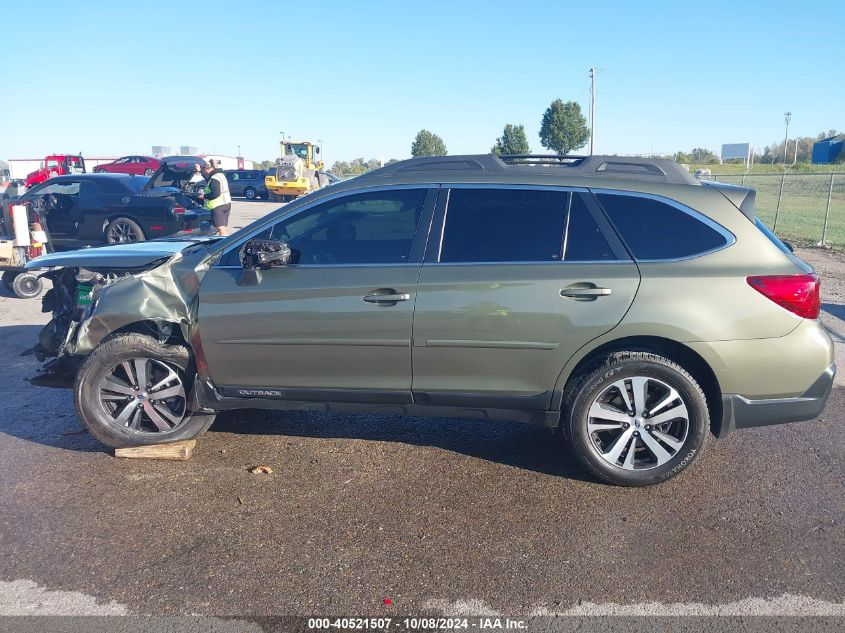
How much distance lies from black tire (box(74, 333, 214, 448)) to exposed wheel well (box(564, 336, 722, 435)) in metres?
2.41

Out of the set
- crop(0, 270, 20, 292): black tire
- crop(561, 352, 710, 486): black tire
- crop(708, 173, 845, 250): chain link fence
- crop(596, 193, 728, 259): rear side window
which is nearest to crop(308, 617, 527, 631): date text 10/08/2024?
crop(561, 352, 710, 486): black tire

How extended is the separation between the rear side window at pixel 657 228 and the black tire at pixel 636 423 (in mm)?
612

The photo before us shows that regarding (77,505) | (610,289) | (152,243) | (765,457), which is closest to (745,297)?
(610,289)

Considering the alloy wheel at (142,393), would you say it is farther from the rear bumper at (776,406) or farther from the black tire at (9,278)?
the black tire at (9,278)

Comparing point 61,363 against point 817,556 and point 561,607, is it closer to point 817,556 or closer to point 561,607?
Result: point 561,607

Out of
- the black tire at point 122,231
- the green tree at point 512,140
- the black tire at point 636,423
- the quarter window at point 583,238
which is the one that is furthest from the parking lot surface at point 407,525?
the green tree at point 512,140

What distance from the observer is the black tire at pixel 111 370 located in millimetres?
4418

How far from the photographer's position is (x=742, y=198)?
4.06 meters

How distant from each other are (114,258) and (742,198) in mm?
4154

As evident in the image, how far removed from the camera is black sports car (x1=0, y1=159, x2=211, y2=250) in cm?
1203

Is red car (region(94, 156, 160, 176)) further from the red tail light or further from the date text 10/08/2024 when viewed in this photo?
the date text 10/08/2024

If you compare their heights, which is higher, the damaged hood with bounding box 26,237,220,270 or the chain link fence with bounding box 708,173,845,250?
the damaged hood with bounding box 26,237,220,270

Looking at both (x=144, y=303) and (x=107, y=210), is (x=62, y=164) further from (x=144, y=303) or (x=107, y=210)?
(x=144, y=303)

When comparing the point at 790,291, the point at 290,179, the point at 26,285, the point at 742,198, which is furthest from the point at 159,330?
the point at 290,179
